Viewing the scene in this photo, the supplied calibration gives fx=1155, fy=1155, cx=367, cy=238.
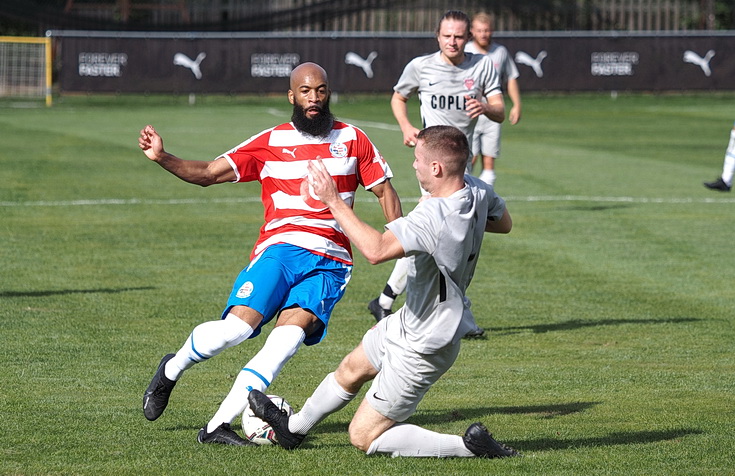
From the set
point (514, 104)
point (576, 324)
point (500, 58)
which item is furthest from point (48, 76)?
point (576, 324)

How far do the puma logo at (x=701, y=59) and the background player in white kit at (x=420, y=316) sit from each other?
113ft

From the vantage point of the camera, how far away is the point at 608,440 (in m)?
6.38

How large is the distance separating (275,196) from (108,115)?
27185 millimetres

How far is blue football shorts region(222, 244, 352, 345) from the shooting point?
6301mm

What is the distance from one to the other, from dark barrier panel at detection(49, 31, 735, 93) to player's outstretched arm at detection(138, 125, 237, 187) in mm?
30508

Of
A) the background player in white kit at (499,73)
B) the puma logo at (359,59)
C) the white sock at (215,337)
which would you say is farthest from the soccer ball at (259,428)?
the puma logo at (359,59)

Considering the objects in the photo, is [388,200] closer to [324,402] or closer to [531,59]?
[324,402]

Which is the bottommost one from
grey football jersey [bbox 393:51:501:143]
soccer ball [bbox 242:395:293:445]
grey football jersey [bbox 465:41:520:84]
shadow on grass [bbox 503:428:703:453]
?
shadow on grass [bbox 503:428:703:453]

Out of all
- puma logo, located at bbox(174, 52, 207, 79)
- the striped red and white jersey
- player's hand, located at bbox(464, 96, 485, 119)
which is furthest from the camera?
puma logo, located at bbox(174, 52, 207, 79)

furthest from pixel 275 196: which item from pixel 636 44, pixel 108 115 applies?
pixel 636 44

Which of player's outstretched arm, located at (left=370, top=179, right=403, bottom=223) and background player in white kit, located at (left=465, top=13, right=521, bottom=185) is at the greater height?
background player in white kit, located at (left=465, top=13, right=521, bottom=185)

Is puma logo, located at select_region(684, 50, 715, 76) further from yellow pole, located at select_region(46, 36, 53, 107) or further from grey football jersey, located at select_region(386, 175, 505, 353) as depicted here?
grey football jersey, located at select_region(386, 175, 505, 353)

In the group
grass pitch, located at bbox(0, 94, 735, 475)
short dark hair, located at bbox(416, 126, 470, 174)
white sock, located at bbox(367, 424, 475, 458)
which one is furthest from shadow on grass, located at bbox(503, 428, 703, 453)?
short dark hair, located at bbox(416, 126, 470, 174)

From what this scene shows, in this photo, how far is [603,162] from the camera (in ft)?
73.6
